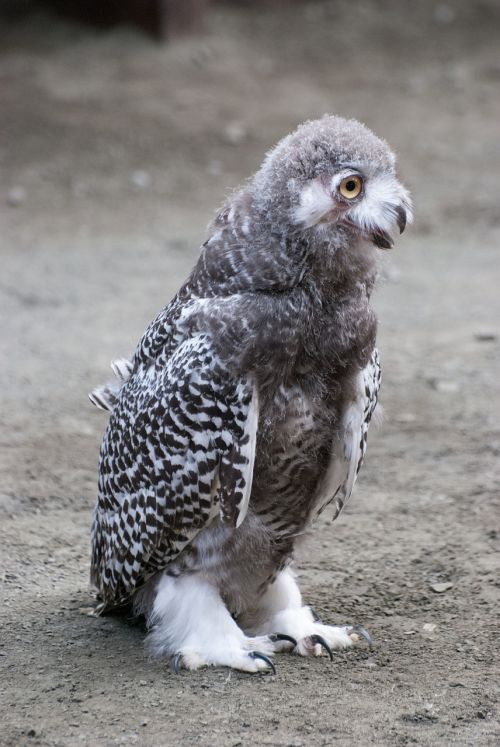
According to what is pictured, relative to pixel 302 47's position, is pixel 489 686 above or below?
below

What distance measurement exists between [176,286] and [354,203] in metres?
6.48

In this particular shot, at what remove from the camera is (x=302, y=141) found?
447 centimetres

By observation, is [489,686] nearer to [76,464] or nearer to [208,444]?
[208,444]

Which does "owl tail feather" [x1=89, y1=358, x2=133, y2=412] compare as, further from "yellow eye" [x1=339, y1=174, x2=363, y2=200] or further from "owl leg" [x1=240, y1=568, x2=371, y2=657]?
"yellow eye" [x1=339, y1=174, x2=363, y2=200]

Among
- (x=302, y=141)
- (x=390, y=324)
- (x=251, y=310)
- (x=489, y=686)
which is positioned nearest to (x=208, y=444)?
(x=251, y=310)

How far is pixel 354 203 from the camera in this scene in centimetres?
437

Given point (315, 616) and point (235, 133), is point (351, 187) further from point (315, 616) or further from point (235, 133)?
point (235, 133)

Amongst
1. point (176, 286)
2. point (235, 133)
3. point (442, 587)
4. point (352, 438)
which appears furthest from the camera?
point (235, 133)

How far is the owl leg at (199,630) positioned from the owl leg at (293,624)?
9.3 inches

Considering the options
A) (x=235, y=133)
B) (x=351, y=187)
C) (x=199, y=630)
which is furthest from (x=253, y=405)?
(x=235, y=133)

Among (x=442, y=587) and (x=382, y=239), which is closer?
(x=382, y=239)

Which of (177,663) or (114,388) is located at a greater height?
(114,388)

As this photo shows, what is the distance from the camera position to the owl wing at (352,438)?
191 inches

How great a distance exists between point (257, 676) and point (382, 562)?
1406 millimetres
